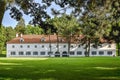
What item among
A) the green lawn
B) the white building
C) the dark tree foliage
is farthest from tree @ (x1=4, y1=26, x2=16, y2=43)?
the dark tree foliage

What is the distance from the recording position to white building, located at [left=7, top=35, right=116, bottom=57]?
130m

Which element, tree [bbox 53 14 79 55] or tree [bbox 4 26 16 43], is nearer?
tree [bbox 53 14 79 55]

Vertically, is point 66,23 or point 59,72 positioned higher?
point 66,23

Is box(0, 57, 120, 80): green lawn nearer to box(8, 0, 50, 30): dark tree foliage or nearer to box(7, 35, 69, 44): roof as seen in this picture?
box(8, 0, 50, 30): dark tree foliage

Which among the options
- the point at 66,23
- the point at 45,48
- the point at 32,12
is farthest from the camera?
→ the point at 45,48

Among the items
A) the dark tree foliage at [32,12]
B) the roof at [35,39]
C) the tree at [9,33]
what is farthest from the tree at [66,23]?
the tree at [9,33]

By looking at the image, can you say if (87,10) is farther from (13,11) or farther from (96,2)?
(13,11)

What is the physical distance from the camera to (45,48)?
133 metres

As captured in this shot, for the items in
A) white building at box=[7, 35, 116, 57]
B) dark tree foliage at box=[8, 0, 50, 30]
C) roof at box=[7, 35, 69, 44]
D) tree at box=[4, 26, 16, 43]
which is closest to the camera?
dark tree foliage at box=[8, 0, 50, 30]

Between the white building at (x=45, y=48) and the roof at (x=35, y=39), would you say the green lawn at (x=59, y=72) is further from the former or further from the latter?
the roof at (x=35, y=39)

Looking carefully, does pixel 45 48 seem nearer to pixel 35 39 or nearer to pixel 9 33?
pixel 35 39

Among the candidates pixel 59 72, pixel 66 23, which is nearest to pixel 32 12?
pixel 59 72

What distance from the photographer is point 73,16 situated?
1076 inches

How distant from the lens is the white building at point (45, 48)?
13038 centimetres
